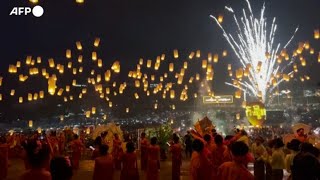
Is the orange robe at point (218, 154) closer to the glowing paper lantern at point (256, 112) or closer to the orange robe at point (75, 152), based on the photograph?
the orange robe at point (75, 152)

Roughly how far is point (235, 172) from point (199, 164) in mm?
1956

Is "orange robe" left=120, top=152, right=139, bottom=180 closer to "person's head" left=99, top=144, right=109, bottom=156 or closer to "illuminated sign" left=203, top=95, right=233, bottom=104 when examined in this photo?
"person's head" left=99, top=144, right=109, bottom=156

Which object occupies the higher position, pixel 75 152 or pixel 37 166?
pixel 37 166

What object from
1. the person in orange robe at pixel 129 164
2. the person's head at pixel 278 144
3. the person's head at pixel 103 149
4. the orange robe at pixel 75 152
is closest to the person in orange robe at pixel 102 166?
the person's head at pixel 103 149

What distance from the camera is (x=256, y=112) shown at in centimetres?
3238

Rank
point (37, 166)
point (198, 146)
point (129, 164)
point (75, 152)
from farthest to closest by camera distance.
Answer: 1. point (75, 152)
2. point (129, 164)
3. point (198, 146)
4. point (37, 166)

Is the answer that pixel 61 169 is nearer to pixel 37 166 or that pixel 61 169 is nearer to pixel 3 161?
pixel 37 166

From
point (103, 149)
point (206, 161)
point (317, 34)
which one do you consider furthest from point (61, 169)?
point (317, 34)

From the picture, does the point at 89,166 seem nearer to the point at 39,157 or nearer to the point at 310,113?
the point at 39,157

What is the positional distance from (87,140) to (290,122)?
28311mm

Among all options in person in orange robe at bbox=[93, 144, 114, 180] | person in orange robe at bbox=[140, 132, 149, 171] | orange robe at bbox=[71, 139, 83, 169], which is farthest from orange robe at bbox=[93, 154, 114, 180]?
orange robe at bbox=[71, 139, 83, 169]

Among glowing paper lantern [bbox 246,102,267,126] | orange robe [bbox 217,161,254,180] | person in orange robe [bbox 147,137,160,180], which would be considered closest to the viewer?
orange robe [bbox 217,161,254,180]

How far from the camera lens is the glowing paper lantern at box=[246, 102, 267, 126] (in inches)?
1271

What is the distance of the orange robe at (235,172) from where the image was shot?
535 centimetres
